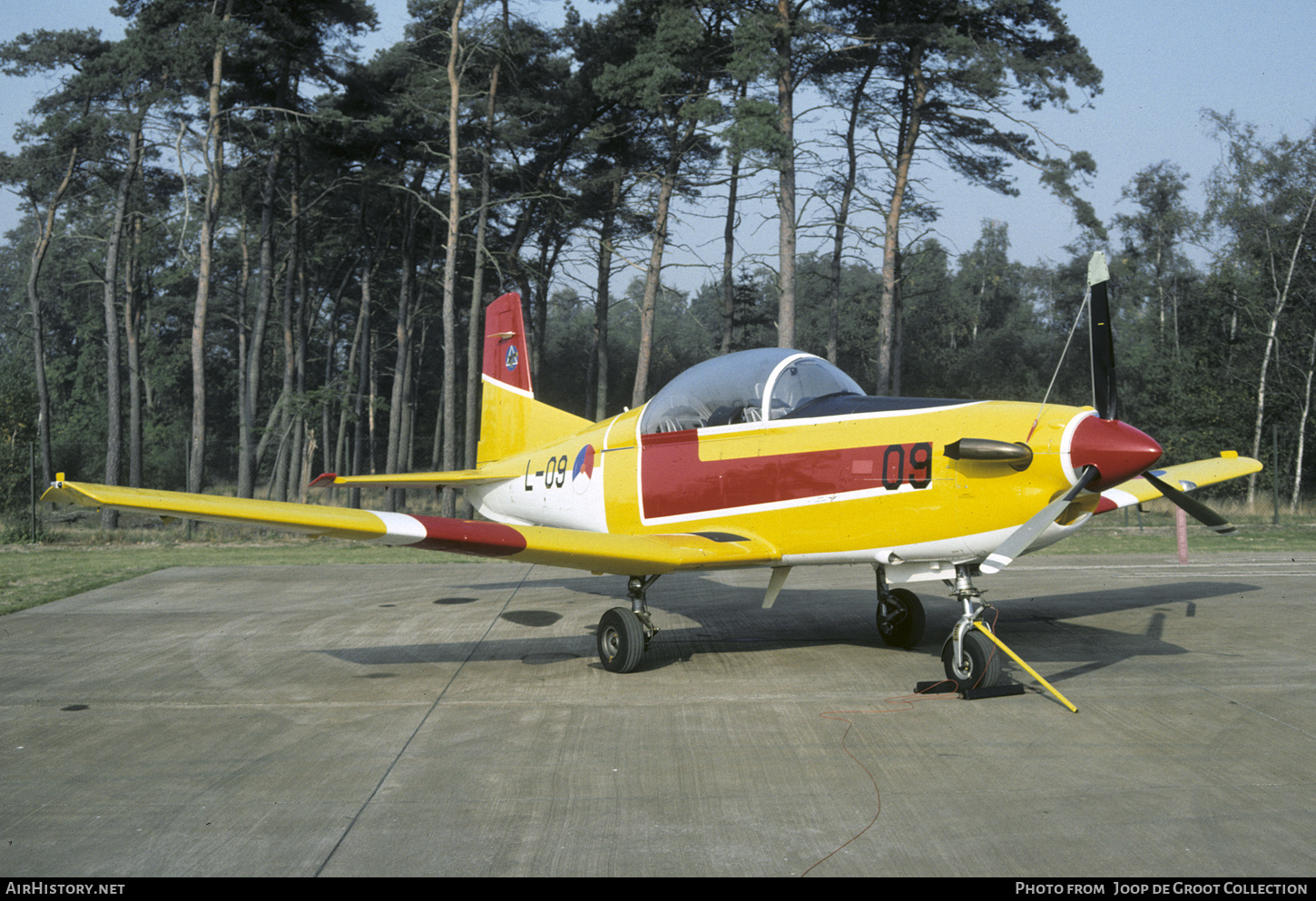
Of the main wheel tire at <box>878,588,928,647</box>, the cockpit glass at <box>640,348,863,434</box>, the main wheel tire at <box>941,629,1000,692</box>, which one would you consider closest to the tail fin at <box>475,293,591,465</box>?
the cockpit glass at <box>640,348,863,434</box>

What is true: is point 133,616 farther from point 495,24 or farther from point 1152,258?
point 1152,258

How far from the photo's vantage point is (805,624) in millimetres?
Answer: 9047

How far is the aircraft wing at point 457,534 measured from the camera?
5566 mm

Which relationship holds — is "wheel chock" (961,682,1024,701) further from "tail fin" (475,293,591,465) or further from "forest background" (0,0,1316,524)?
"forest background" (0,0,1316,524)

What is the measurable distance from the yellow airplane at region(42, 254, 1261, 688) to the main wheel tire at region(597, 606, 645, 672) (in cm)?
2

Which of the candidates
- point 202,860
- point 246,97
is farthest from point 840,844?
point 246,97

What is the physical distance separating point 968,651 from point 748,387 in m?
2.60

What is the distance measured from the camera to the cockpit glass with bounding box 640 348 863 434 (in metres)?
7.04

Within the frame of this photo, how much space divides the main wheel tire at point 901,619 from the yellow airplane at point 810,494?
0.05 ft

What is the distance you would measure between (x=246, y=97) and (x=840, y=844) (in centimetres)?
2798

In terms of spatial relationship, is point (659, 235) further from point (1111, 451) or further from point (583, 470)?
point (1111, 451)

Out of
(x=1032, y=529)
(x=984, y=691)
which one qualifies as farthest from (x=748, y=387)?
A: (x=984, y=691)

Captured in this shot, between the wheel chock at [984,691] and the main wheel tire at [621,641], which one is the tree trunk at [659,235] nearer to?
the main wheel tire at [621,641]

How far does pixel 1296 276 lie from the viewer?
28969mm
